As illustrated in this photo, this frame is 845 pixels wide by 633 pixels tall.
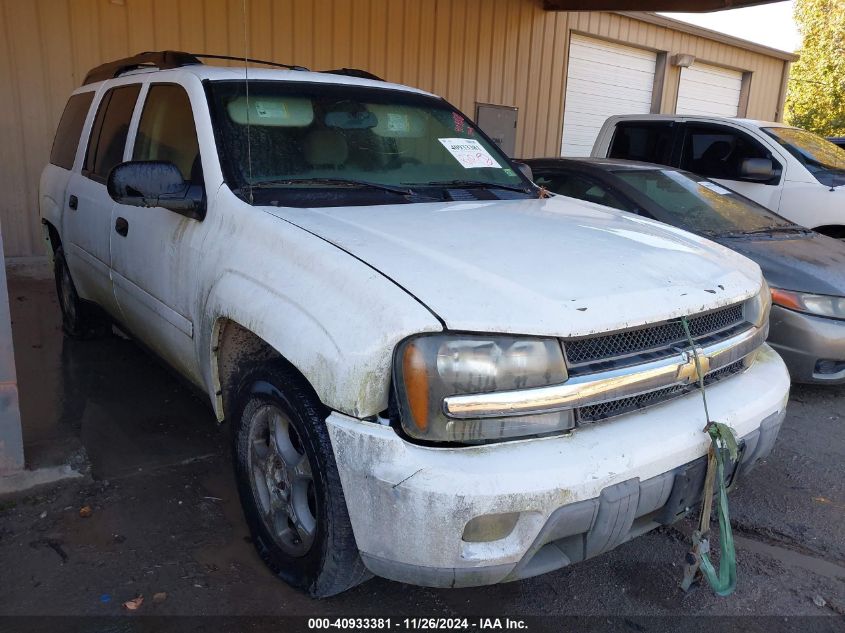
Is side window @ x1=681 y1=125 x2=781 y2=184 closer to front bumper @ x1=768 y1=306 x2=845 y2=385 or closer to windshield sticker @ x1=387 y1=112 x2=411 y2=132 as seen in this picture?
front bumper @ x1=768 y1=306 x2=845 y2=385

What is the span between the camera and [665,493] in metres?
2.06

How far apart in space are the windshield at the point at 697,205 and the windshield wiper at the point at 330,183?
2476mm

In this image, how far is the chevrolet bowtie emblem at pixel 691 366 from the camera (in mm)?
2197

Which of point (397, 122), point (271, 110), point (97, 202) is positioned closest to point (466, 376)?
point (271, 110)

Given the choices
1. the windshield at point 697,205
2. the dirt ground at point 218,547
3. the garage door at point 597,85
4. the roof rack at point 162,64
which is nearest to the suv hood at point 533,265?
the dirt ground at point 218,547

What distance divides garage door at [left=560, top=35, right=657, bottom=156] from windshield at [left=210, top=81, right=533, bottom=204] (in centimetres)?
895

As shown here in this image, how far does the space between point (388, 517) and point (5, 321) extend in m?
1.91

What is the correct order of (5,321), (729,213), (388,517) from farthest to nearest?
(729,213) → (5,321) → (388,517)

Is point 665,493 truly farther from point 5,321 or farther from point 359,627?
point 5,321

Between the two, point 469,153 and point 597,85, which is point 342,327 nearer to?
point 469,153

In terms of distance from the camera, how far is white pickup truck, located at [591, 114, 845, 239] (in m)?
6.26

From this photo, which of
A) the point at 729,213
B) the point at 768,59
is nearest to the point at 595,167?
the point at 729,213

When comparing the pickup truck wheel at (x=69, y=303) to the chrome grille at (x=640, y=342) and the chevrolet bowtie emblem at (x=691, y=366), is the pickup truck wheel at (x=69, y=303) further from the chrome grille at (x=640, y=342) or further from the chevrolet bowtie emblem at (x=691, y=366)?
the chevrolet bowtie emblem at (x=691, y=366)

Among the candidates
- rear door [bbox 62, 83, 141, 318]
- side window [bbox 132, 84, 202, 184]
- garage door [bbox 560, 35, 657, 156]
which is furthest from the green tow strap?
garage door [bbox 560, 35, 657, 156]
